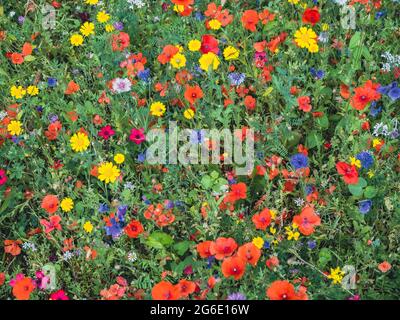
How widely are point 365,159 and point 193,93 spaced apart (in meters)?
1.11

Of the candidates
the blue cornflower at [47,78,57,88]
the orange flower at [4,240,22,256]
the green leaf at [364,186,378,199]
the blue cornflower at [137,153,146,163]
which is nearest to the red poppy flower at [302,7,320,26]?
the green leaf at [364,186,378,199]

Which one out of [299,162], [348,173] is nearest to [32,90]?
[299,162]

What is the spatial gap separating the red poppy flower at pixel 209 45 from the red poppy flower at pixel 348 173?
3.99ft

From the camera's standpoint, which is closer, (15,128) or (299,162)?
(299,162)

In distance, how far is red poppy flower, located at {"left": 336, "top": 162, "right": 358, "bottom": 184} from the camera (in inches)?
119

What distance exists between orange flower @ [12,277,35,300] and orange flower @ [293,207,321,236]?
1.37 m

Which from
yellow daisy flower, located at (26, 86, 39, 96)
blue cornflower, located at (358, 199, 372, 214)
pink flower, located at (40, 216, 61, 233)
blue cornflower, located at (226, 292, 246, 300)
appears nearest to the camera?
blue cornflower, located at (226, 292, 246, 300)

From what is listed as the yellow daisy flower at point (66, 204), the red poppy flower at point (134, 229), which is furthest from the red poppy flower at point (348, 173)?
the yellow daisy flower at point (66, 204)

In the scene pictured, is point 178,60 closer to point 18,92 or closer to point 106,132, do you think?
point 106,132

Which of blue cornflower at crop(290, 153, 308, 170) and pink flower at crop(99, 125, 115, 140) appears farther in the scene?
pink flower at crop(99, 125, 115, 140)

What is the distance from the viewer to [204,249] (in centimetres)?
290

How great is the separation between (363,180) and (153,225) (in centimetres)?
116

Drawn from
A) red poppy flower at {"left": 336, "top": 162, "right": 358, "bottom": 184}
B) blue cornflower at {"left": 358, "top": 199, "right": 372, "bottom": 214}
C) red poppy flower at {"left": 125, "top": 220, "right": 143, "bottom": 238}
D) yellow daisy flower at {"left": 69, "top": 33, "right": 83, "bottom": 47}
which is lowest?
red poppy flower at {"left": 125, "top": 220, "right": 143, "bottom": 238}

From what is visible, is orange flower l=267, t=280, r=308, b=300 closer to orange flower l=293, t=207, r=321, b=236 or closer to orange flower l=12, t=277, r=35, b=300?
orange flower l=293, t=207, r=321, b=236
